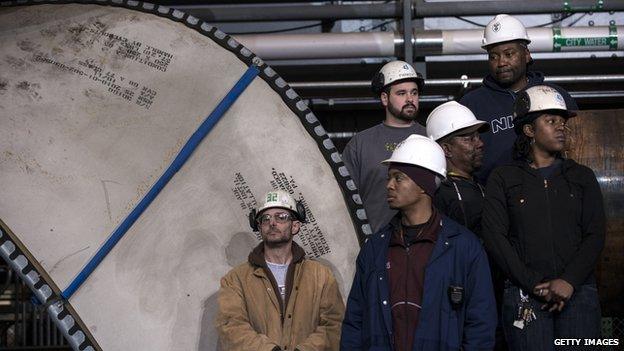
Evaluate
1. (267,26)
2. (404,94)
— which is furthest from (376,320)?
(267,26)

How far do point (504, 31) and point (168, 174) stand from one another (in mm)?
1964

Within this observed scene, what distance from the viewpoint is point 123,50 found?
587cm

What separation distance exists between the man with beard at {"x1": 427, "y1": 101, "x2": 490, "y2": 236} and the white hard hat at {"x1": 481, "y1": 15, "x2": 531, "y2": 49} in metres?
Answer: 0.53

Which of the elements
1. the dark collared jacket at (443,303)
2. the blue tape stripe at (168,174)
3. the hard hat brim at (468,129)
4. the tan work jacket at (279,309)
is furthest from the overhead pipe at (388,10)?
the dark collared jacket at (443,303)

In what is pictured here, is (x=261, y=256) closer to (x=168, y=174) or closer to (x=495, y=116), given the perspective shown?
(x=168, y=174)

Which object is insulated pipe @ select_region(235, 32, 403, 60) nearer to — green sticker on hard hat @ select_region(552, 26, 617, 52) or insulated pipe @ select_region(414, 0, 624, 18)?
insulated pipe @ select_region(414, 0, 624, 18)

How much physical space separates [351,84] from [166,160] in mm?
3069

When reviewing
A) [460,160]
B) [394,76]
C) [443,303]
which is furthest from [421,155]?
[394,76]

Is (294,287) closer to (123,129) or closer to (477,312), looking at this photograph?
(477,312)

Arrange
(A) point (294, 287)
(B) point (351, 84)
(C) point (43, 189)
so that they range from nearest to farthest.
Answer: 1. (A) point (294, 287)
2. (C) point (43, 189)
3. (B) point (351, 84)

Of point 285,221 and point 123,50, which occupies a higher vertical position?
point 123,50

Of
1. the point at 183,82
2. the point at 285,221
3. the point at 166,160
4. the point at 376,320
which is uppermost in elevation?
the point at 183,82

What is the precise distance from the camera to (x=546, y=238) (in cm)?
462

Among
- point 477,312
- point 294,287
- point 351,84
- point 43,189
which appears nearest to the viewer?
point 477,312
